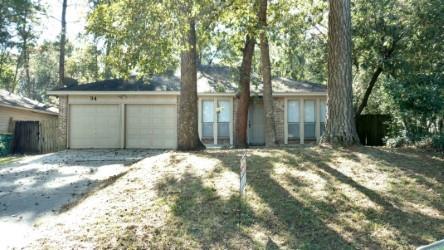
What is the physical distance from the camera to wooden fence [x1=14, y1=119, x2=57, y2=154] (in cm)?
2173

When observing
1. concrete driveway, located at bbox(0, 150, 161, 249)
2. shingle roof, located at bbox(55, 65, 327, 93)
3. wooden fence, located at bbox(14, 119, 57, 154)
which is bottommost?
concrete driveway, located at bbox(0, 150, 161, 249)


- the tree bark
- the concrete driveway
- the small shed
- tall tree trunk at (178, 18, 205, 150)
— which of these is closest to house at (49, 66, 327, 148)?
the tree bark

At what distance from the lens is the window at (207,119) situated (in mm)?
20562

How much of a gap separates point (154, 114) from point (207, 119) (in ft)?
8.20

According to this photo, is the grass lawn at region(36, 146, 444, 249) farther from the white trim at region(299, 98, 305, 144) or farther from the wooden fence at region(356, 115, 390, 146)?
the white trim at region(299, 98, 305, 144)

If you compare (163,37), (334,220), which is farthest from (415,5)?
(334,220)

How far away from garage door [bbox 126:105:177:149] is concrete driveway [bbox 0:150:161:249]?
13.2 feet

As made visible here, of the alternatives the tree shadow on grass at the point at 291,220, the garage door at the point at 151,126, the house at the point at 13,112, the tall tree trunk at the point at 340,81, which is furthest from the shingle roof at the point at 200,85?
the tree shadow on grass at the point at 291,220

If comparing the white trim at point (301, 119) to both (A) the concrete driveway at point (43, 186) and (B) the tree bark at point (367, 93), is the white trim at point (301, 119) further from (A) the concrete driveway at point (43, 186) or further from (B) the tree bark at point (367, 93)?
(A) the concrete driveway at point (43, 186)

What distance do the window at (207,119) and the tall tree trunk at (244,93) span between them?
394cm

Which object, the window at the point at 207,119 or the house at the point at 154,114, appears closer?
the house at the point at 154,114

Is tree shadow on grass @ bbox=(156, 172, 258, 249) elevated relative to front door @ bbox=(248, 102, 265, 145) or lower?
lower

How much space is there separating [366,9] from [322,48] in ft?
10.3

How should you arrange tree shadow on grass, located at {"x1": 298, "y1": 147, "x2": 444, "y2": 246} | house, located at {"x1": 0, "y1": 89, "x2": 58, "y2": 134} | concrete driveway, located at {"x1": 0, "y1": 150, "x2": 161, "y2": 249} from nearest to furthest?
tree shadow on grass, located at {"x1": 298, "y1": 147, "x2": 444, "y2": 246} → concrete driveway, located at {"x1": 0, "y1": 150, "x2": 161, "y2": 249} → house, located at {"x1": 0, "y1": 89, "x2": 58, "y2": 134}
